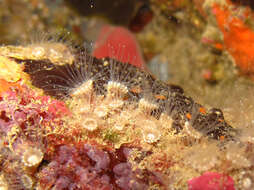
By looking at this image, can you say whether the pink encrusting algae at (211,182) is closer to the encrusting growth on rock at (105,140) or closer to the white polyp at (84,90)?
the encrusting growth on rock at (105,140)

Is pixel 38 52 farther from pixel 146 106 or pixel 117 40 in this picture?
pixel 117 40

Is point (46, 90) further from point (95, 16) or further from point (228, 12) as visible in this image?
point (95, 16)

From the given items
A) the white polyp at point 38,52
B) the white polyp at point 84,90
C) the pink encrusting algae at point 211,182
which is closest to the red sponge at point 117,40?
the white polyp at point 38,52

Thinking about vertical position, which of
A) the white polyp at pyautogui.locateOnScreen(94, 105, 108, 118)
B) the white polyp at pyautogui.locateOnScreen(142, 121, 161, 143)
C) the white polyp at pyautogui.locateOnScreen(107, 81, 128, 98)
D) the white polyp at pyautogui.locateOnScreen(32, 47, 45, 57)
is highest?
the white polyp at pyautogui.locateOnScreen(32, 47, 45, 57)

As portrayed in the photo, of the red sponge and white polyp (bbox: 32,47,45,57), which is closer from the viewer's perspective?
white polyp (bbox: 32,47,45,57)

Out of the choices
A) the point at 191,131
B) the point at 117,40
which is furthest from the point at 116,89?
the point at 117,40

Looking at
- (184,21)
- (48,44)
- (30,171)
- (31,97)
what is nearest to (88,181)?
(30,171)

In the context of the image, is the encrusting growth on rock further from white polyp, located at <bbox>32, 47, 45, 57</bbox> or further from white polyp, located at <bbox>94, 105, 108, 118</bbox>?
white polyp, located at <bbox>32, 47, 45, 57</bbox>

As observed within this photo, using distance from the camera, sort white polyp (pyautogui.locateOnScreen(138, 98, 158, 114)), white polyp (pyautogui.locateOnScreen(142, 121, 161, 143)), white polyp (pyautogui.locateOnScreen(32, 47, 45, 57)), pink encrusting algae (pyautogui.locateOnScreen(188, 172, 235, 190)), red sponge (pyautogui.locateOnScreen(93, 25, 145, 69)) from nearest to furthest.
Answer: pink encrusting algae (pyautogui.locateOnScreen(188, 172, 235, 190)) → white polyp (pyautogui.locateOnScreen(142, 121, 161, 143)) → white polyp (pyautogui.locateOnScreen(138, 98, 158, 114)) → white polyp (pyautogui.locateOnScreen(32, 47, 45, 57)) → red sponge (pyautogui.locateOnScreen(93, 25, 145, 69))

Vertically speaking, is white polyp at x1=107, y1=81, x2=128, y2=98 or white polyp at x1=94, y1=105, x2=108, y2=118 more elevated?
white polyp at x1=107, y1=81, x2=128, y2=98

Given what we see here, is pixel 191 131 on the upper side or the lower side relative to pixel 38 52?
lower

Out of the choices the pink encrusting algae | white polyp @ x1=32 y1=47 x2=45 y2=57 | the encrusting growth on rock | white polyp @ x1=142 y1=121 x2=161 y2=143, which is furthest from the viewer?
white polyp @ x1=32 y1=47 x2=45 y2=57

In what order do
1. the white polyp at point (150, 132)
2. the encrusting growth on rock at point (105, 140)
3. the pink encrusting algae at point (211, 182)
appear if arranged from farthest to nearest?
the white polyp at point (150, 132) < the encrusting growth on rock at point (105, 140) < the pink encrusting algae at point (211, 182)

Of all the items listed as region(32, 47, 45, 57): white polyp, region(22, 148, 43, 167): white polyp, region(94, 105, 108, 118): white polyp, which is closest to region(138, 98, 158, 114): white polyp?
region(94, 105, 108, 118): white polyp
